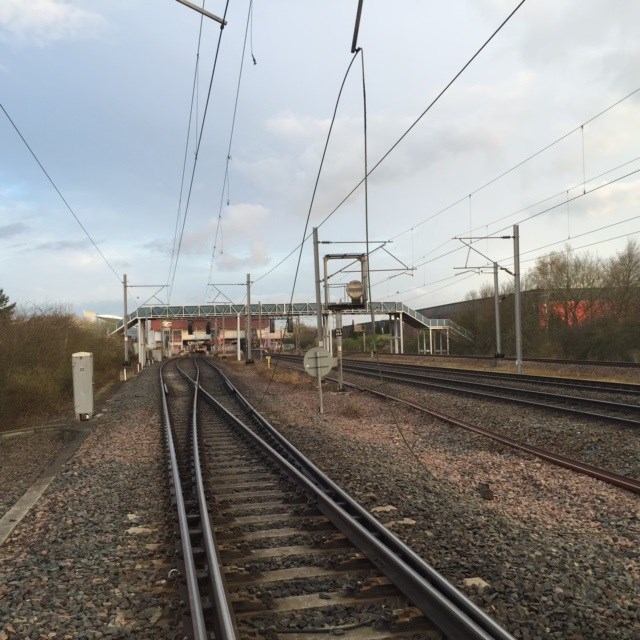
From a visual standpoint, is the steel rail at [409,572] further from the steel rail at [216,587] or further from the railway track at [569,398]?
the railway track at [569,398]

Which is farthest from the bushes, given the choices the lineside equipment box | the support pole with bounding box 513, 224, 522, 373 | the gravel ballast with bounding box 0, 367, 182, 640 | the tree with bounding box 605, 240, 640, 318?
the tree with bounding box 605, 240, 640, 318

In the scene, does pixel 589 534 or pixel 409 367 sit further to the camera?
pixel 409 367

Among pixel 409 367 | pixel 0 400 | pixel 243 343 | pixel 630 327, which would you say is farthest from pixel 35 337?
pixel 243 343

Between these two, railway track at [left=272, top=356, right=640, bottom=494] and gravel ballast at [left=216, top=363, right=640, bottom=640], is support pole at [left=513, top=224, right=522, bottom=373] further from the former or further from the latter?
gravel ballast at [left=216, top=363, right=640, bottom=640]

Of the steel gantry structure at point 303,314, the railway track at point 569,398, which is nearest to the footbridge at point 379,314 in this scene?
the steel gantry structure at point 303,314

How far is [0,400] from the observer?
17.8m

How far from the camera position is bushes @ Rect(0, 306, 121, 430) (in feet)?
62.6

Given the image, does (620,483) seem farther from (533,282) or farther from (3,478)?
(533,282)

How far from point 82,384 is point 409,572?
14533mm

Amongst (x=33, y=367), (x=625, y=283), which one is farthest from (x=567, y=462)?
(x=625, y=283)

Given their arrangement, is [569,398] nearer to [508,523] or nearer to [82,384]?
[508,523]

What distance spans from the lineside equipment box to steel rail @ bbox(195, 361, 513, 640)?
36.5 ft

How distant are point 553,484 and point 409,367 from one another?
30.7 metres

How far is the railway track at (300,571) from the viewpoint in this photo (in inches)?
157
